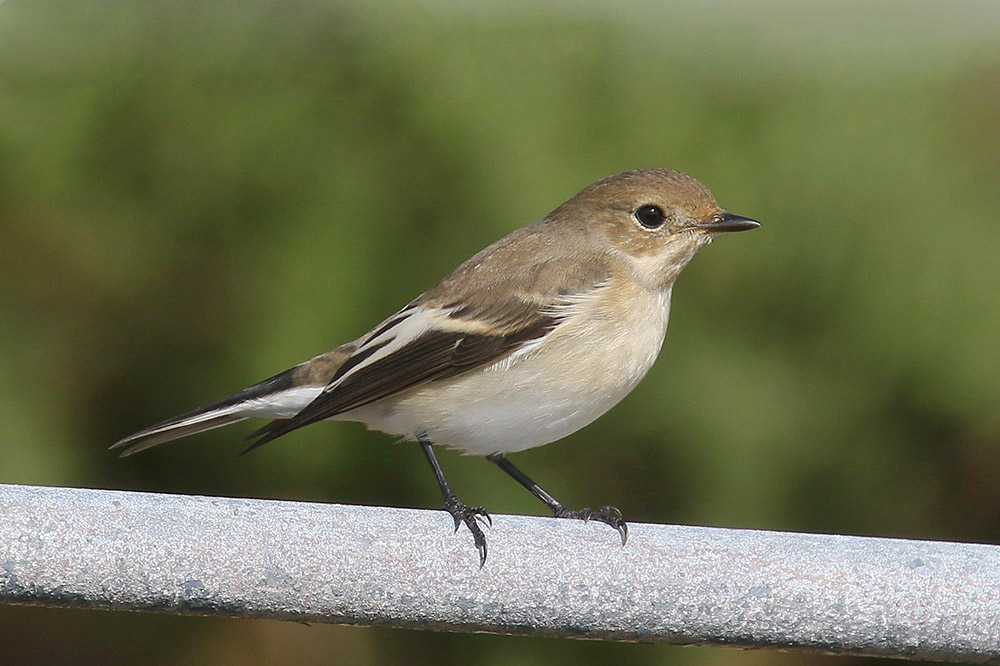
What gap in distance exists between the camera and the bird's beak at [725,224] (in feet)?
8.68

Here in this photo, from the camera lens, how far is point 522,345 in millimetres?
2566

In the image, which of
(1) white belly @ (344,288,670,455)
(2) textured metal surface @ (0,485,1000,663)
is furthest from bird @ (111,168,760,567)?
(2) textured metal surface @ (0,485,1000,663)

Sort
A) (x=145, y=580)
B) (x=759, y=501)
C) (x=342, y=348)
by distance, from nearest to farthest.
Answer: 1. (x=145, y=580)
2. (x=342, y=348)
3. (x=759, y=501)

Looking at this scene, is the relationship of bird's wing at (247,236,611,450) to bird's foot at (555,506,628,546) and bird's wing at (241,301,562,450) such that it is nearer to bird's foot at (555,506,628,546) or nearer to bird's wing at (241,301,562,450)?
bird's wing at (241,301,562,450)

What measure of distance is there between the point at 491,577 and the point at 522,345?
41.1 inches

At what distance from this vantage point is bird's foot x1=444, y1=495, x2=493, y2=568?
1.58 metres

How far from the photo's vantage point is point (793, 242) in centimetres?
327

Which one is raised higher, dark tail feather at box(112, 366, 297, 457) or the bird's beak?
the bird's beak

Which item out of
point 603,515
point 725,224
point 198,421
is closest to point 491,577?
point 603,515

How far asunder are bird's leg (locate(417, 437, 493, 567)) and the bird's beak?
819mm

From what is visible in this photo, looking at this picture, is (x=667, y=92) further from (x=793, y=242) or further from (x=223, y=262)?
(x=223, y=262)

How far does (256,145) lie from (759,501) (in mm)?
1733

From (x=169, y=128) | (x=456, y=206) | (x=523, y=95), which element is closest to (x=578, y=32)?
(x=523, y=95)

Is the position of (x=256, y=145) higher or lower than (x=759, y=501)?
higher
